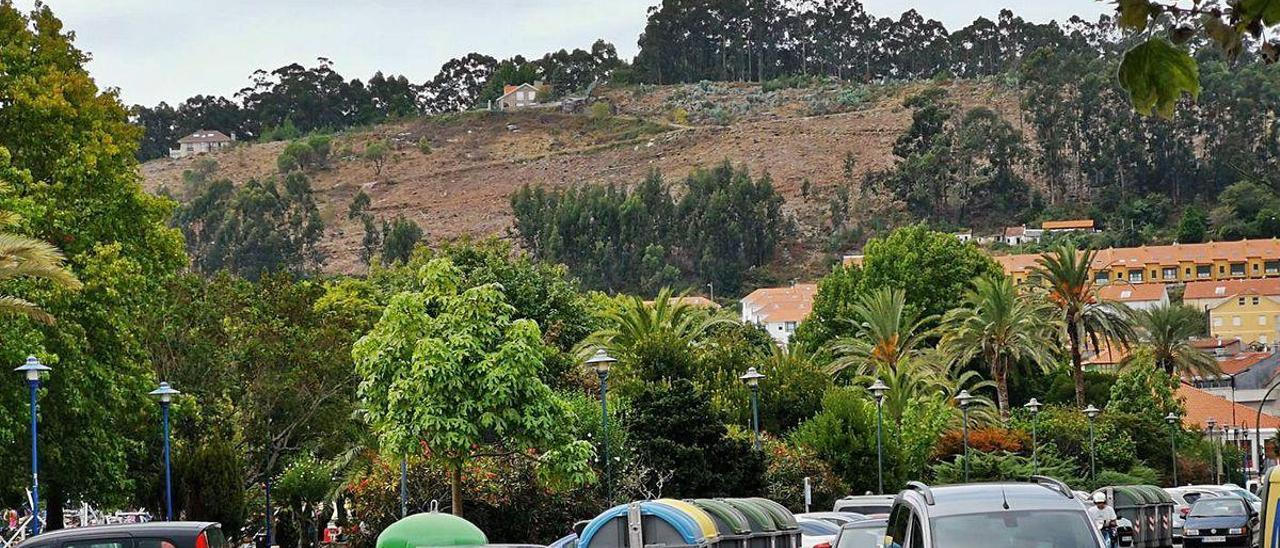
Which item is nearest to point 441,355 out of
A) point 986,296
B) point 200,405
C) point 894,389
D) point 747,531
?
point 747,531

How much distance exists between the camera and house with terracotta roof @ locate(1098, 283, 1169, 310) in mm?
159125

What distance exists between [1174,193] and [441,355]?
550 feet

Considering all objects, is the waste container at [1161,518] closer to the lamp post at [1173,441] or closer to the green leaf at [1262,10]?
the green leaf at [1262,10]

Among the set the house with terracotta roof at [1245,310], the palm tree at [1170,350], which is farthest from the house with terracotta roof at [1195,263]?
the palm tree at [1170,350]

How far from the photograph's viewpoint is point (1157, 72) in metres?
3.88

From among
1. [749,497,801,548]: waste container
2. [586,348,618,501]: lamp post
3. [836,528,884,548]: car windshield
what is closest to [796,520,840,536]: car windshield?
[749,497,801,548]: waste container

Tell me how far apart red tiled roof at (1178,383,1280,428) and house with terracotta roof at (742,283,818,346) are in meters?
49.0

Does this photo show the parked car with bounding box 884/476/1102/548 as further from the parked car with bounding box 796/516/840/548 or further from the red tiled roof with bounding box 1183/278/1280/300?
the red tiled roof with bounding box 1183/278/1280/300

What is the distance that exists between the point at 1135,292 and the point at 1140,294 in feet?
1.72

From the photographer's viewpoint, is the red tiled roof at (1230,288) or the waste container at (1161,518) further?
the red tiled roof at (1230,288)

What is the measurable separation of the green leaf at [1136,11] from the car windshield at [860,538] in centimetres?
1644

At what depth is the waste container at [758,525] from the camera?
2281cm

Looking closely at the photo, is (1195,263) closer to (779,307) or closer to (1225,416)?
(779,307)

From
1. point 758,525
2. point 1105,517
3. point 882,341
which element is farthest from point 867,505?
point 882,341
